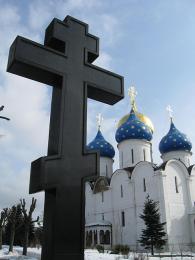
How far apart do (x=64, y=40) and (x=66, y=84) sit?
28.3 inches

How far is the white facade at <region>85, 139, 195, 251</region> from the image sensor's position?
25859 millimetres

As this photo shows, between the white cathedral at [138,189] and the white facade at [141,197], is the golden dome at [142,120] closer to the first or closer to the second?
the white cathedral at [138,189]

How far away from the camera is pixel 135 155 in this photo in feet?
108

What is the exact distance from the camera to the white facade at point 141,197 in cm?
2586

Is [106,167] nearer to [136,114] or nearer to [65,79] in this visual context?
[136,114]

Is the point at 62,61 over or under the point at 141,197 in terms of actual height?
under

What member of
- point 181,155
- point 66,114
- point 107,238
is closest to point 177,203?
point 181,155

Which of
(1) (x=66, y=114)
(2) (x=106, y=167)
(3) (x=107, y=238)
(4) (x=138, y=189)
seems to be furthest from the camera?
(2) (x=106, y=167)

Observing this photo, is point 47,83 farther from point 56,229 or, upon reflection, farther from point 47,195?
point 56,229

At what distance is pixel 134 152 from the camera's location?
108 feet

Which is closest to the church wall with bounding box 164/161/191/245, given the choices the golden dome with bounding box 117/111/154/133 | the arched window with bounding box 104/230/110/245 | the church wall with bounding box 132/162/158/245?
the church wall with bounding box 132/162/158/245

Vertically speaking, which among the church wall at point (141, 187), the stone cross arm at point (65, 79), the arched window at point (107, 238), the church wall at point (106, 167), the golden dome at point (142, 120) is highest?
the golden dome at point (142, 120)

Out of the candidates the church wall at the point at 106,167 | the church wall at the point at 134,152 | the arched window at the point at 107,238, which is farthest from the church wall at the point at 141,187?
the church wall at the point at 106,167

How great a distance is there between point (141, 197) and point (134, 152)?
6162 mm
